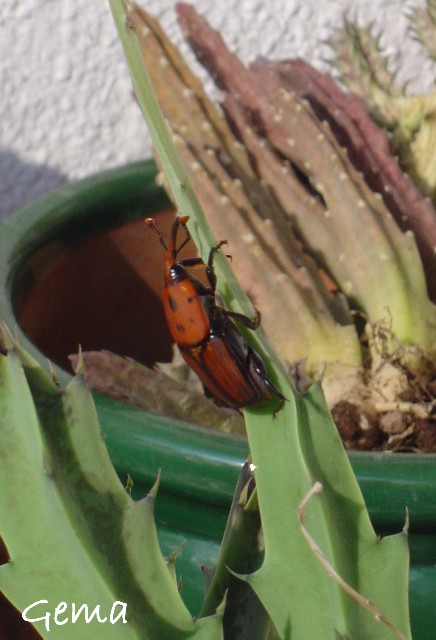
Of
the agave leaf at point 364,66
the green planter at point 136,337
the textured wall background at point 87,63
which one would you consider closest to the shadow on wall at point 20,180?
the textured wall background at point 87,63

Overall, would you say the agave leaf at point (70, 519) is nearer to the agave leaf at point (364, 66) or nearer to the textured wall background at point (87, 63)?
the agave leaf at point (364, 66)

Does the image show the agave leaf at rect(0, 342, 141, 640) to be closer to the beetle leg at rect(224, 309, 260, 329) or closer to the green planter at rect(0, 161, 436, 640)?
the beetle leg at rect(224, 309, 260, 329)

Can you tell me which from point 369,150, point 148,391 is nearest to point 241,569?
point 148,391

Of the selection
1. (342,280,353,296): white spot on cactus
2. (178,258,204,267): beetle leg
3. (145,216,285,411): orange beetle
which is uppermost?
(178,258,204,267): beetle leg

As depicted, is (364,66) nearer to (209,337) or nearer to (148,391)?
(148,391)

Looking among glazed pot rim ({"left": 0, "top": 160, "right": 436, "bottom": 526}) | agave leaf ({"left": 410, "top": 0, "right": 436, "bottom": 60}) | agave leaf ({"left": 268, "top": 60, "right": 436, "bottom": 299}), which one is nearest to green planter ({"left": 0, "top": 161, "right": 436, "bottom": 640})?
glazed pot rim ({"left": 0, "top": 160, "right": 436, "bottom": 526})
